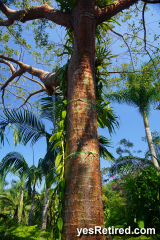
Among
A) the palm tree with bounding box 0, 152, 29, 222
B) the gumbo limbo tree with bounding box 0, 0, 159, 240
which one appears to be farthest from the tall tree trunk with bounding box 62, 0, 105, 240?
the palm tree with bounding box 0, 152, 29, 222

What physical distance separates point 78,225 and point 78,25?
232cm

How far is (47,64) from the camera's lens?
6.23m

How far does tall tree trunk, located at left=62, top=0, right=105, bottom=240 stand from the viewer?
1.29 m

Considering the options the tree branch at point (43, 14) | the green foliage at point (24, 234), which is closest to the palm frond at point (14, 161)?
the green foliage at point (24, 234)

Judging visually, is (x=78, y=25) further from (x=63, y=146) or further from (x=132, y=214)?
(x=132, y=214)

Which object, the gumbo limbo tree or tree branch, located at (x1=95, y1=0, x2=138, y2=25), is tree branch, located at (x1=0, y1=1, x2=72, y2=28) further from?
tree branch, located at (x1=95, y1=0, x2=138, y2=25)

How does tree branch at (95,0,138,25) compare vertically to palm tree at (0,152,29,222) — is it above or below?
above

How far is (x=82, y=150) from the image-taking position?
1540 millimetres

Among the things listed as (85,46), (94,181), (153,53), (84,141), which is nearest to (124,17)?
(153,53)

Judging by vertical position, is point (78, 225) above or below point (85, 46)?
below

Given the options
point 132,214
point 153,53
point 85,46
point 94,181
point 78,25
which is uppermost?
point 153,53

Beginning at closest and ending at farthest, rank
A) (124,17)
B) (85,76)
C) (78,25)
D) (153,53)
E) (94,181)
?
(94,181)
(85,76)
(78,25)
(153,53)
(124,17)

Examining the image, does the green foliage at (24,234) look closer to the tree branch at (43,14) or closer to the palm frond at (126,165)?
the tree branch at (43,14)

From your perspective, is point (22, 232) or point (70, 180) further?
point (22, 232)
